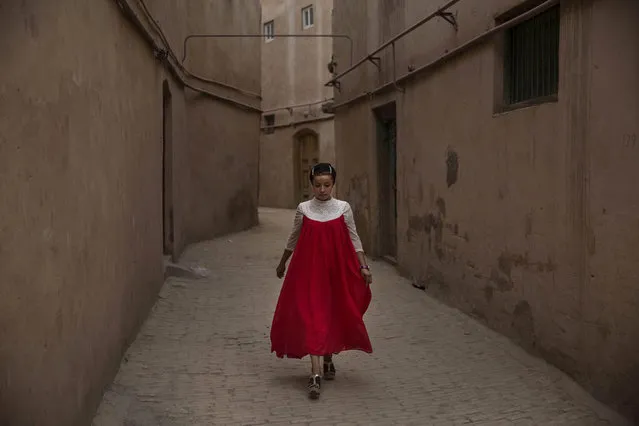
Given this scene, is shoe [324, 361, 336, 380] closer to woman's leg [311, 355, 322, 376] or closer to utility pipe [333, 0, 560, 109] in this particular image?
woman's leg [311, 355, 322, 376]

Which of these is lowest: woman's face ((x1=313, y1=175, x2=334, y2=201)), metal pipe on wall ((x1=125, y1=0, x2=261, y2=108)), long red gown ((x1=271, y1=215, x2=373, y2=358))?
long red gown ((x1=271, y1=215, x2=373, y2=358))

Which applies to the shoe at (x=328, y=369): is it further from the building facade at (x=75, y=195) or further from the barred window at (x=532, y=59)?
the barred window at (x=532, y=59)

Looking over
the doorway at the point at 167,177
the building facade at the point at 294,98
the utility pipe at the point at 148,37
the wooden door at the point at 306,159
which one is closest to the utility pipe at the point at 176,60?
the utility pipe at the point at 148,37

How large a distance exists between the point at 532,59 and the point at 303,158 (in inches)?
735

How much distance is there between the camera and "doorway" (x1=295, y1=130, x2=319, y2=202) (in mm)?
23281

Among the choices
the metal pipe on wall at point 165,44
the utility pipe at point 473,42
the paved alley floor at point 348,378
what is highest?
the metal pipe on wall at point 165,44

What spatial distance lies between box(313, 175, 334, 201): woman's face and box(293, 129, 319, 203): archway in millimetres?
18497

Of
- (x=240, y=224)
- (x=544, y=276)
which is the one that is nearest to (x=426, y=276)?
(x=544, y=276)

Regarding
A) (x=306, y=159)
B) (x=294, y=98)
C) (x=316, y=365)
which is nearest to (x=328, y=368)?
(x=316, y=365)

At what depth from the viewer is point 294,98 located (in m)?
24.1

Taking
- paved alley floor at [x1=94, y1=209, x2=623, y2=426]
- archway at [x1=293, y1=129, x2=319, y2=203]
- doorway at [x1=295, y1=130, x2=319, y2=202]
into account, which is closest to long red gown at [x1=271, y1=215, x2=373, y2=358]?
paved alley floor at [x1=94, y1=209, x2=623, y2=426]

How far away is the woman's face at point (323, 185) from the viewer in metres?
4.57

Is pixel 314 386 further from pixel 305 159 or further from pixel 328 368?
pixel 305 159

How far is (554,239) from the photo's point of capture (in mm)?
4816
